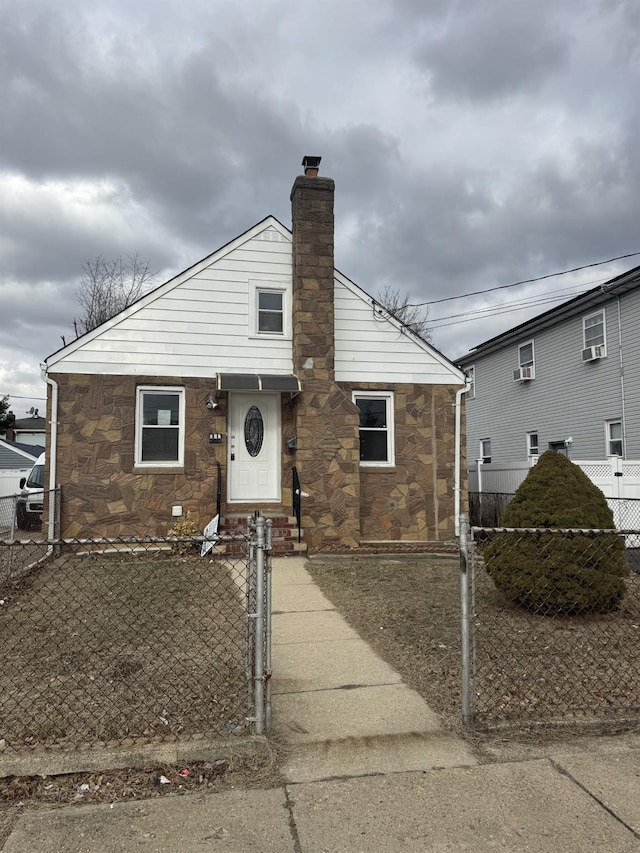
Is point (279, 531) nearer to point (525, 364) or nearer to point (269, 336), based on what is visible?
point (269, 336)

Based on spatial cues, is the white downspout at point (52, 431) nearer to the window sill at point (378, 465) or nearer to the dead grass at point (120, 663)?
the dead grass at point (120, 663)

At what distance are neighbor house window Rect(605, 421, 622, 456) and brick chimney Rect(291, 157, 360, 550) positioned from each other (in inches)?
364

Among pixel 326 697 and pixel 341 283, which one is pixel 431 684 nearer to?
pixel 326 697

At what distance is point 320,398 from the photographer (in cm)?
1097

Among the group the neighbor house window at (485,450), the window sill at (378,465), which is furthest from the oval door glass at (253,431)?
the neighbor house window at (485,450)

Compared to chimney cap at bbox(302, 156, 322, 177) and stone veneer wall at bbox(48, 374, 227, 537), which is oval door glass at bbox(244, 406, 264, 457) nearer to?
stone veneer wall at bbox(48, 374, 227, 537)

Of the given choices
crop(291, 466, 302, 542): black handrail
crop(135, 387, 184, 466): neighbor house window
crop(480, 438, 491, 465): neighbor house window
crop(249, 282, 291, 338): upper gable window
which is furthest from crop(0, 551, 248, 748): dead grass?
crop(480, 438, 491, 465): neighbor house window

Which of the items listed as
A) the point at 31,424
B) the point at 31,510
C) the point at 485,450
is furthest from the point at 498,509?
the point at 31,424

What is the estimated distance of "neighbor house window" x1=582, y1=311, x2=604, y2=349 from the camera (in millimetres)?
17016

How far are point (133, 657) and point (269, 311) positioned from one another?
7.82m

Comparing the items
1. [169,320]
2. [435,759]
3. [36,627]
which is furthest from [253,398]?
[435,759]

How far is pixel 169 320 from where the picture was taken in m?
11.2

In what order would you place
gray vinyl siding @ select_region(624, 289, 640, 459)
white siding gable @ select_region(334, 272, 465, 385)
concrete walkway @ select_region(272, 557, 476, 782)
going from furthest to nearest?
gray vinyl siding @ select_region(624, 289, 640, 459)
white siding gable @ select_region(334, 272, 465, 385)
concrete walkway @ select_region(272, 557, 476, 782)

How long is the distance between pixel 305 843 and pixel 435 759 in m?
1.01
